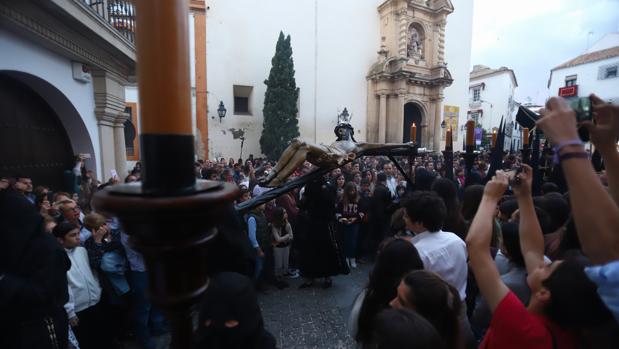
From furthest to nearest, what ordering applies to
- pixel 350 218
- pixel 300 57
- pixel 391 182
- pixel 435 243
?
pixel 300 57, pixel 391 182, pixel 350 218, pixel 435 243

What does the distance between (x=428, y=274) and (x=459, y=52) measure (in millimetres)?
23509

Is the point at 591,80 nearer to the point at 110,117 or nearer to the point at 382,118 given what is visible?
the point at 382,118

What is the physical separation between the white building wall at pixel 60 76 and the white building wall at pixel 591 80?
27.0 m

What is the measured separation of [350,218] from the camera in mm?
5602

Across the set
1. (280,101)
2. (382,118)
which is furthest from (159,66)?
(382,118)

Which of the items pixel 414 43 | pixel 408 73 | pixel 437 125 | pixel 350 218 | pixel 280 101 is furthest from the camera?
pixel 437 125

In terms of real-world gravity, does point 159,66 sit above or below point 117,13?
below

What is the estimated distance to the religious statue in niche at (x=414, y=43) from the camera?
1934 centimetres

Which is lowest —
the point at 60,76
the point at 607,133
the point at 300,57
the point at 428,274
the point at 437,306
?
the point at 437,306

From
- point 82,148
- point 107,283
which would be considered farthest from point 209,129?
point 107,283

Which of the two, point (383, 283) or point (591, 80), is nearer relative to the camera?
point (383, 283)

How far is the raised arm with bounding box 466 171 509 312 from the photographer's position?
141 centimetres

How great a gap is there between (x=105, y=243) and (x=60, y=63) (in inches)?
127

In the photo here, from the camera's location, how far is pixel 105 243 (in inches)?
132
